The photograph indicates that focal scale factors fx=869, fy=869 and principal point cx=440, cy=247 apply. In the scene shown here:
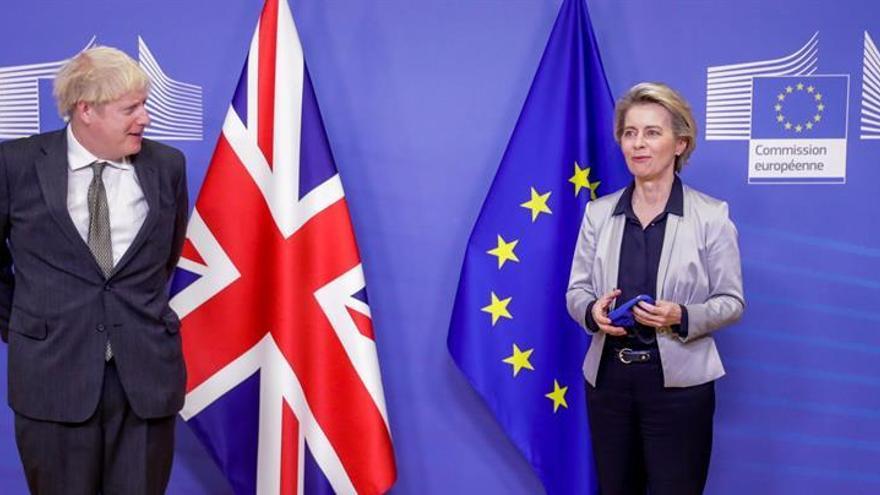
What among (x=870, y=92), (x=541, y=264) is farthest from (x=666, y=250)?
(x=870, y=92)

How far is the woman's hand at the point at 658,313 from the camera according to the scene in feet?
6.48

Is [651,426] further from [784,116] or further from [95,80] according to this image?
[95,80]

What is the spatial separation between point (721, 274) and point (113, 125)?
1420 mm

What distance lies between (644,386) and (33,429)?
54.0 inches

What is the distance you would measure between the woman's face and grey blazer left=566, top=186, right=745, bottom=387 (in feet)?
0.36

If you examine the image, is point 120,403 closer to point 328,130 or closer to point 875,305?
point 328,130

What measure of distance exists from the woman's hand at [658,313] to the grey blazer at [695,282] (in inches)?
1.6

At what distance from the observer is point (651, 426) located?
2066 millimetres

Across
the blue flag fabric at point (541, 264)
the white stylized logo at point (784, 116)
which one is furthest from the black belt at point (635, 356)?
the white stylized logo at point (784, 116)

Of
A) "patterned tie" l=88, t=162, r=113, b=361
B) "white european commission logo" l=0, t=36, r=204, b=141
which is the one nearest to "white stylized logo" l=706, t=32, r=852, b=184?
"white european commission logo" l=0, t=36, r=204, b=141

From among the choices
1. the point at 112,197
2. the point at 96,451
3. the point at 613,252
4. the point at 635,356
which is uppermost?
the point at 112,197

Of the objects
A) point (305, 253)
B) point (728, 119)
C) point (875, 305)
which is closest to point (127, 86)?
point (305, 253)

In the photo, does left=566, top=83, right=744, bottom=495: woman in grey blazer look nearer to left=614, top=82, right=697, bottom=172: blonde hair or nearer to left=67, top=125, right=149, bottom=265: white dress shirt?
left=614, top=82, right=697, bottom=172: blonde hair

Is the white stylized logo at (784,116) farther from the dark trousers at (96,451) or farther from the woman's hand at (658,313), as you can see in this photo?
the dark trousers at (96,451)
